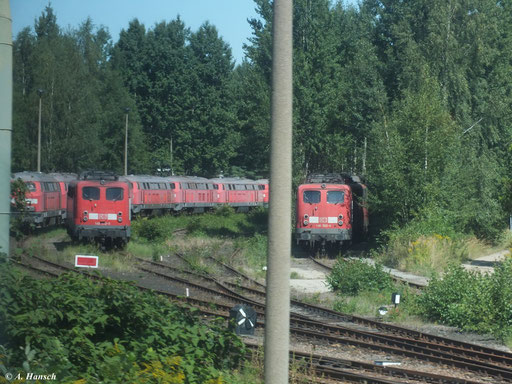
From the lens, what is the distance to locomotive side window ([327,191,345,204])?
30672 mm

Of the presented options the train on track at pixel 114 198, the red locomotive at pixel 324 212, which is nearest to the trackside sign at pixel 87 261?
the train on track at pixel 114 198

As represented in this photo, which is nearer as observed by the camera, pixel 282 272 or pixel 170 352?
pixel 282 272

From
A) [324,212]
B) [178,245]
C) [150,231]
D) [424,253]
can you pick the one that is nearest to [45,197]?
[150,231]

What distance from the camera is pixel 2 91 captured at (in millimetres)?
6402

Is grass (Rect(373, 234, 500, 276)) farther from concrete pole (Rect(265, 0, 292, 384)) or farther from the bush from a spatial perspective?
concrete pole (Rect(265, 0, 292, 384))

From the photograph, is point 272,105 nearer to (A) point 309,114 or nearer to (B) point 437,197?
(B) point 437,197

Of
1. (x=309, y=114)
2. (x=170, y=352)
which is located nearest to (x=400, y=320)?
(x=170, y=352)

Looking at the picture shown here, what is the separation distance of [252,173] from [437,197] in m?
38.9

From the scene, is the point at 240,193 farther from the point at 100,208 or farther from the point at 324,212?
the point at 100,208

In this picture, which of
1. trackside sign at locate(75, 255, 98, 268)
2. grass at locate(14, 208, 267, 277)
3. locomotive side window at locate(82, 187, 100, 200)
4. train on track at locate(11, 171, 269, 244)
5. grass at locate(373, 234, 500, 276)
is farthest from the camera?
locomotive side window at locate(82, 187, 100, 200)

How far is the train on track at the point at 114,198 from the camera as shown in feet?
96.5

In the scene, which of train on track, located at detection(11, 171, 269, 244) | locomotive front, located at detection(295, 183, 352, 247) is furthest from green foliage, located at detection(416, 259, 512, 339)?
locomotive front, located at detection(295, 183, 352, 247)

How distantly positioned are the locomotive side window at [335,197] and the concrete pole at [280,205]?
24.8 metres

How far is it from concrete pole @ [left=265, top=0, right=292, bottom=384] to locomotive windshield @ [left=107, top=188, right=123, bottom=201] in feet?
80.3
